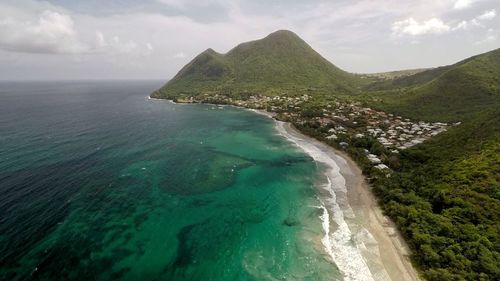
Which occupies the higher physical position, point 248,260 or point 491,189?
point 491,189

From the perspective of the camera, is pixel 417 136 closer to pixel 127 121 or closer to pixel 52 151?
pixel 52 151

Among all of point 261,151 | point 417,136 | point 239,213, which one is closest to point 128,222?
point 239,213

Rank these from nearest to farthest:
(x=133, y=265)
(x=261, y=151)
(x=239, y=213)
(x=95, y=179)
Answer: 1. (x=133, y=265)
2. (x=239, y=213)
3. (x=95, y=179)
4. (x=261, y=151)

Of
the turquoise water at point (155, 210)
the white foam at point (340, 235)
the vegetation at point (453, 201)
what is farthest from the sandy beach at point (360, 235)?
the turquoise water at point (155, 210)

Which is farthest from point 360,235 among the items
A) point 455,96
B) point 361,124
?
point 455,96

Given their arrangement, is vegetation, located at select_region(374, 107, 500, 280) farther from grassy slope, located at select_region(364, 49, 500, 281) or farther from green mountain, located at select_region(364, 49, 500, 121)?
green mountain, located at select_region(364, 49, 500, 121)

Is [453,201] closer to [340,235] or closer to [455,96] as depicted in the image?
[340,235]

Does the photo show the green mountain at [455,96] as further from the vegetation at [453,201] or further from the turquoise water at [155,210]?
the turquoise water at [155,210]

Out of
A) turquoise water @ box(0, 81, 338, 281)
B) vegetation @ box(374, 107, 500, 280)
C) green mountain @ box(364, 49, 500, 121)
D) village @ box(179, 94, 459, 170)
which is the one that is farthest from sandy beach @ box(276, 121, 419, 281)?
green mountain @ box(364, 49, 500, 121)
